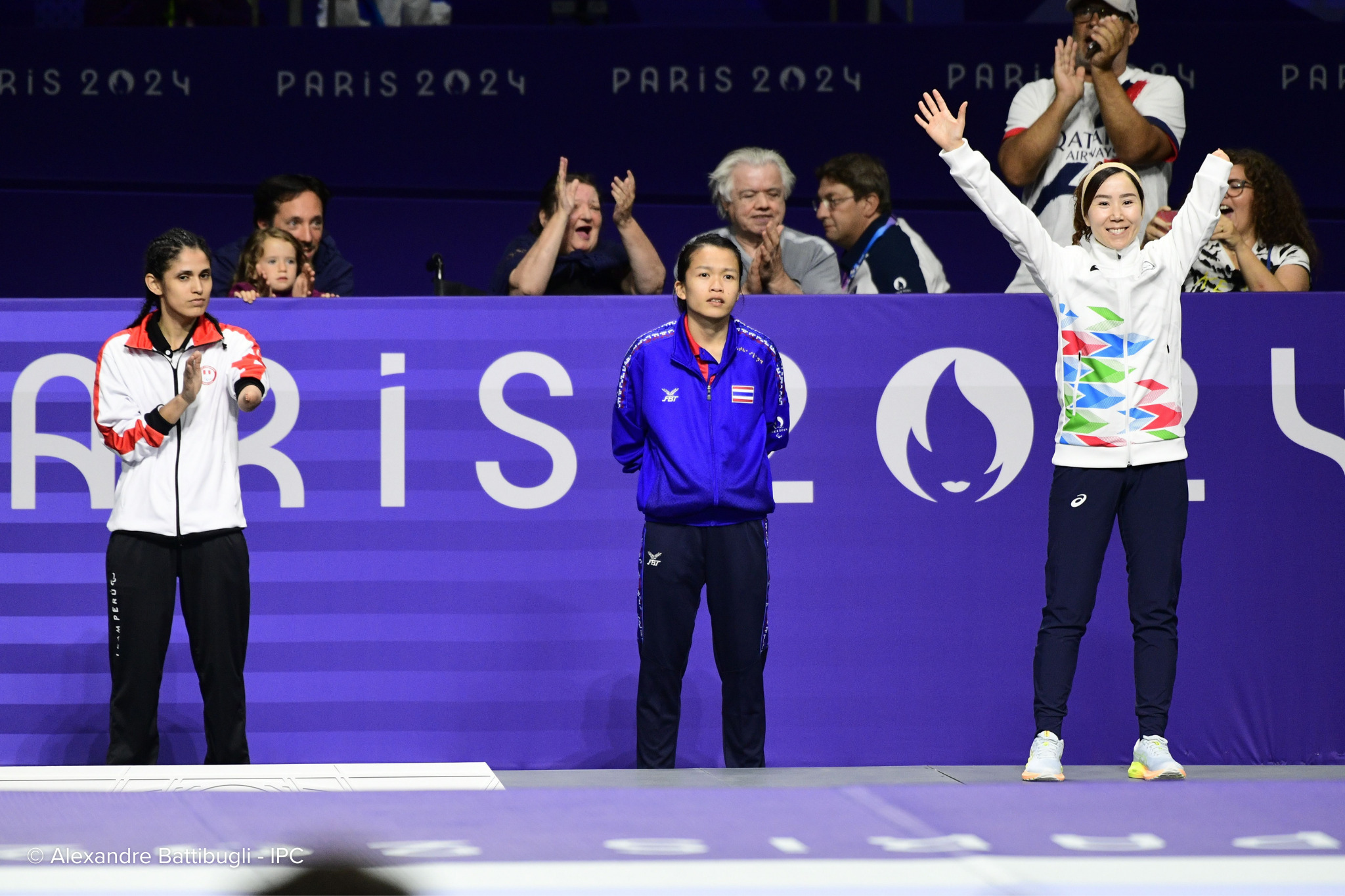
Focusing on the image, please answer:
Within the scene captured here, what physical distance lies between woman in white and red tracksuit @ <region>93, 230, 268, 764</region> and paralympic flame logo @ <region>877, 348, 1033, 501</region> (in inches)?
77.2

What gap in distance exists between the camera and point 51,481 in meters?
4.59

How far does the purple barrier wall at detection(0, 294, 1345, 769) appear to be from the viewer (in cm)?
457

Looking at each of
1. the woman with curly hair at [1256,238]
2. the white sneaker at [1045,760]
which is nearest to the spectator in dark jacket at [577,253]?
the woman with curly hair at [1256,238]

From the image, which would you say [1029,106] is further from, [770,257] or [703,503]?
[703,503]

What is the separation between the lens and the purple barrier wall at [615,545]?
4.57m

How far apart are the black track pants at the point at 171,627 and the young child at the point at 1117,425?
2.24 m

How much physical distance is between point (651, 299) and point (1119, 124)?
5.32 ft

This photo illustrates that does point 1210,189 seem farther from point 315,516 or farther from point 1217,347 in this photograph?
point 315,516

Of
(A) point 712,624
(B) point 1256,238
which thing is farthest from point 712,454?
(B) point 1256,238

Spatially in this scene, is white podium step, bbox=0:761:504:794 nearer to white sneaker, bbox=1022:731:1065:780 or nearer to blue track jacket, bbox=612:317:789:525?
blue track jacket, bbox=612:317:789:525

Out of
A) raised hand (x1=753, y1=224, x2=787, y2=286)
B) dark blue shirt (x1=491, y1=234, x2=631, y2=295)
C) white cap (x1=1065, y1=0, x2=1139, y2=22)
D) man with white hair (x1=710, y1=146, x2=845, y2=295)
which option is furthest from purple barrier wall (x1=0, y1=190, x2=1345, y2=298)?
white cap (x1=1065, y1=0, x2=1139, y2=22)

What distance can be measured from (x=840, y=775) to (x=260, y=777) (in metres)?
1.48

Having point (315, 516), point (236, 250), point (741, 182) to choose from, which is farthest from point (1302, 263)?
point (236, 250)

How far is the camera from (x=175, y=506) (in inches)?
161
